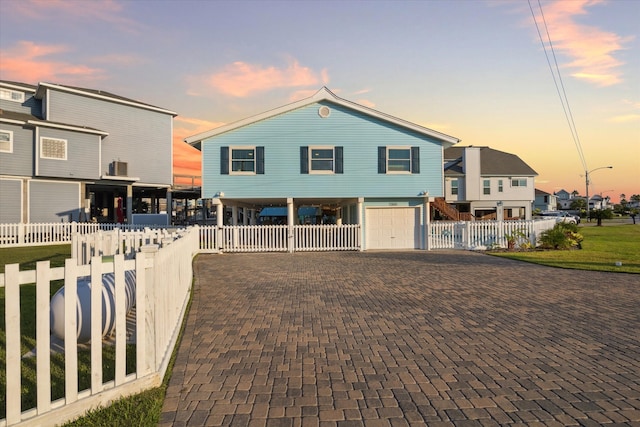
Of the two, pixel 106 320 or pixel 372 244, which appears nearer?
pixel 106 320

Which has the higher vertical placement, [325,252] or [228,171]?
[228,171]

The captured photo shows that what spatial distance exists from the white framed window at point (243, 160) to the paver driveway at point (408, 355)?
31.1 feet

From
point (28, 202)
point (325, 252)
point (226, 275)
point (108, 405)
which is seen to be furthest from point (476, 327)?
point (28, 202)

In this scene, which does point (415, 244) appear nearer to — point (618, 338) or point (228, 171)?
point (228, 171)

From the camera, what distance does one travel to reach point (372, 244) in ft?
61.3

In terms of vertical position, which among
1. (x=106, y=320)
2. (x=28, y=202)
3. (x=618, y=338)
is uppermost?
(x=28, y=202)

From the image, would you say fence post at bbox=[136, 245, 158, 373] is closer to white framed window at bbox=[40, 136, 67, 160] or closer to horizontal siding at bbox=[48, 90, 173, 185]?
white framed window at bbox=[40, 136, 67, 160]

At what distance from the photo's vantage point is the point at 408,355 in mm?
4637

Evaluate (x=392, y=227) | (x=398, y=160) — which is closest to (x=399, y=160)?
(x=398, y=160)

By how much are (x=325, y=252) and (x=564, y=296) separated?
1053 cm

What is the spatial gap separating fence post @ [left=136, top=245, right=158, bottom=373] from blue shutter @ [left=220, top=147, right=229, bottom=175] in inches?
561

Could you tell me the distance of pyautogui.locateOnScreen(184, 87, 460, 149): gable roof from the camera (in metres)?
17.5

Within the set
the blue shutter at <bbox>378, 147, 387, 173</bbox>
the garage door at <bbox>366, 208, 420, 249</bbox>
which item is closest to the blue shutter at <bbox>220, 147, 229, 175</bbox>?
the garage door at <bbox>366, 208, 420, 249</bbox>

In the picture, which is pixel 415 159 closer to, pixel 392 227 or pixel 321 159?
pixel 392 227
